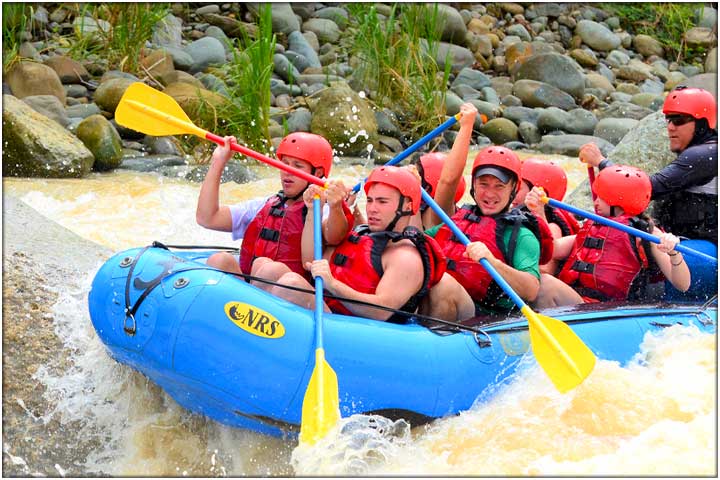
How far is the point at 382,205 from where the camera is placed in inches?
156

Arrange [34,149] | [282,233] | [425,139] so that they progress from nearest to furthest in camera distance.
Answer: [282,233], [425,139], [34,149]

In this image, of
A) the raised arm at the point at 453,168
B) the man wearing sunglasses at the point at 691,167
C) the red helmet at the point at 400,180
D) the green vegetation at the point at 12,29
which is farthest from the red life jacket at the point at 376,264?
the green vegetation at the point at 12,29

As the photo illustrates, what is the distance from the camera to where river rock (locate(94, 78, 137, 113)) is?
9531mm

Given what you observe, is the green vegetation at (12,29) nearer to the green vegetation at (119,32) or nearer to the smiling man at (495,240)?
the green vegetation at (119,32)

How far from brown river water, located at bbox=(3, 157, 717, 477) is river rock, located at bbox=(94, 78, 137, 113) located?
4931 millimetres

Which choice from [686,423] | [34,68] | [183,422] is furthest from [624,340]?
[34,68]

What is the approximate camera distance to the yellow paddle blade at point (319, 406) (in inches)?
130

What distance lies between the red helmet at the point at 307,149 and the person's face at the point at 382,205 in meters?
0.36

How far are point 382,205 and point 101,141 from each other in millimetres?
5315

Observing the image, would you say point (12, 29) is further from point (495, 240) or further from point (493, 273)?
point (493, 273)

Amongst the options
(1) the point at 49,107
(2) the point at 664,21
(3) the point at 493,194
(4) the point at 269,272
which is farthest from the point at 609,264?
(2) the point at 664,21

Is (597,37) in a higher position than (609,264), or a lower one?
lower

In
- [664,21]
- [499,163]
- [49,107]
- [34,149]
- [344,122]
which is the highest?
[499,163]

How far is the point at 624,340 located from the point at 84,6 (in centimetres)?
807
